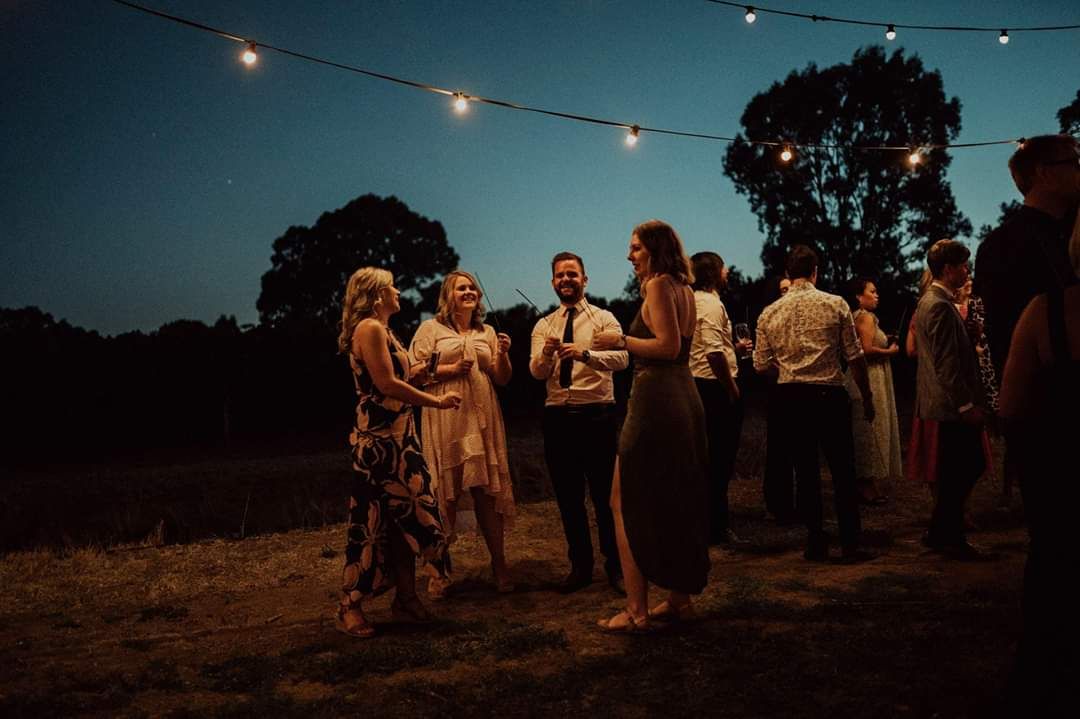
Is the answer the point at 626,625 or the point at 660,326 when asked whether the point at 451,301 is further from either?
the point at 626,625

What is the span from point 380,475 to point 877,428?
14.7 feet

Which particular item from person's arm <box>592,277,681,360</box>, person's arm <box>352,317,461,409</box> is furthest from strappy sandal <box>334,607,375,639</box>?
person's arm <box>592,277,681,360</box>

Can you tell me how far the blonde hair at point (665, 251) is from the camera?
3516 millimetres

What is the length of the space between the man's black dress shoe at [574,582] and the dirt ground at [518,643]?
87mm

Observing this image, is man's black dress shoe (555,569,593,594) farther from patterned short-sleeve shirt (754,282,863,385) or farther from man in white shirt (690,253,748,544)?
patterned short-sleeve shirt (754,282,863,385)

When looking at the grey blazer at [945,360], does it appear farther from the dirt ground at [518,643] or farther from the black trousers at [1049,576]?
the black trousers at [1049,576]

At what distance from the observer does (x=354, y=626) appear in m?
3.77

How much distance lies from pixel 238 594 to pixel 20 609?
1.14 m

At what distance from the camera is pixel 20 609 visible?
14.4 ft

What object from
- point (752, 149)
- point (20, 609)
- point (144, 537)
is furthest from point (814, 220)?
point (20, 609)

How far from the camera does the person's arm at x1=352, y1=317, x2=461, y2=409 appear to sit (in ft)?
12.3

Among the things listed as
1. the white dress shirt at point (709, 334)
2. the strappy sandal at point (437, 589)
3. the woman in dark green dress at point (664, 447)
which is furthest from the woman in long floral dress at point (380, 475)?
the white dress shirt at point (709, 334)

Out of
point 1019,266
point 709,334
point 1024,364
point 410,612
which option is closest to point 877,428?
point 709,334

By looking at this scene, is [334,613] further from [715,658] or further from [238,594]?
[715,658]
